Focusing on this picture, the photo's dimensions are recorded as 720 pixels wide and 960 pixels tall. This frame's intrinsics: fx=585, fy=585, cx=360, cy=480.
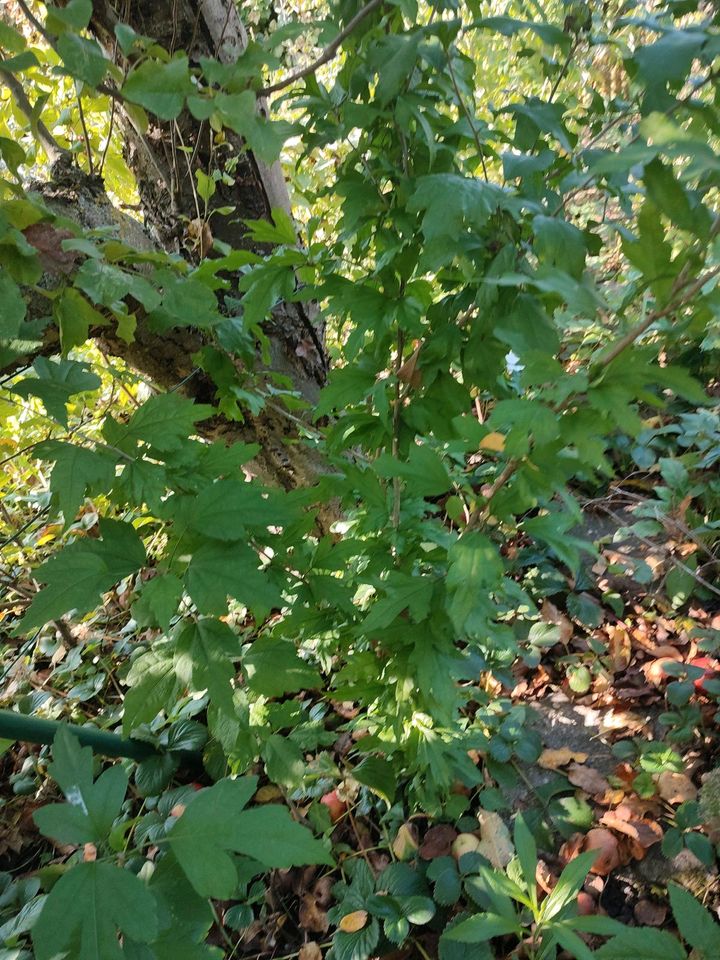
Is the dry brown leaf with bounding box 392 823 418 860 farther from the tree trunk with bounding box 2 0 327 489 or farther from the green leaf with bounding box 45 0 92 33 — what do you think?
the green leaf with bounding box 45 0 92 33

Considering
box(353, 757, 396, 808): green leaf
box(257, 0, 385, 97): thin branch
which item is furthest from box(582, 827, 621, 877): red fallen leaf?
box(257, 0, 385, 97): thin branch

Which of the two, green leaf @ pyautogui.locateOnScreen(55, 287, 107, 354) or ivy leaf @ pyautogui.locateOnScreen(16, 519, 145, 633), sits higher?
green leaf @ pyautogui.locateOnScreen(55, 287, 107, 354)

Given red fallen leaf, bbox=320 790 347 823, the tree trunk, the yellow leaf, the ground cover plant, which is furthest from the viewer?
red fallen leaf, bbox=320 790 347 823

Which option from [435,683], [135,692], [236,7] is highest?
[236,7]

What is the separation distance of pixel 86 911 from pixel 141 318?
3.48 feet

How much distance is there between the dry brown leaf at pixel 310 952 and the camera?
3.89 ft

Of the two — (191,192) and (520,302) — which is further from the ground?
(191,192)

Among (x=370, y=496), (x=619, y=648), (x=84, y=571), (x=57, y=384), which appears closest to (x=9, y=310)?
(x=57, y=384)

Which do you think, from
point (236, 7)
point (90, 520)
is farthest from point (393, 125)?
point (90, 520)

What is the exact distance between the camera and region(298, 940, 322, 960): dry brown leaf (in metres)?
1.19

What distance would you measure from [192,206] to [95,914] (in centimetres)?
149

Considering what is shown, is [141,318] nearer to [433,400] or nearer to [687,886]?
[433,400]

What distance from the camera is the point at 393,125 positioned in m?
0.80

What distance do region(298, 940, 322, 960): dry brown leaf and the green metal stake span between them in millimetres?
563
